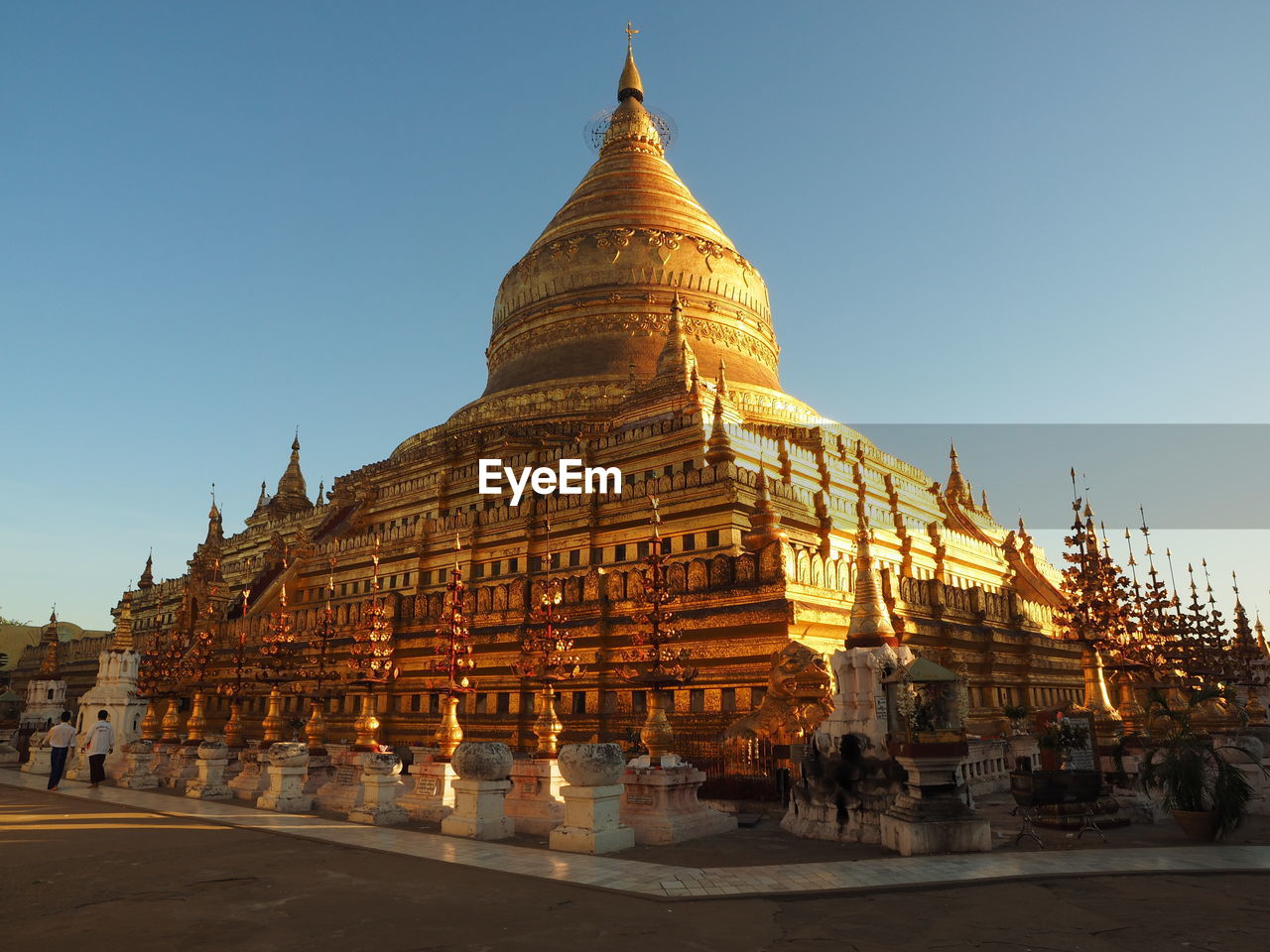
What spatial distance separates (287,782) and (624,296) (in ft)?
100.0

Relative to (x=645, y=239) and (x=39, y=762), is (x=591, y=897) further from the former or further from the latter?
(x=645, y=239)

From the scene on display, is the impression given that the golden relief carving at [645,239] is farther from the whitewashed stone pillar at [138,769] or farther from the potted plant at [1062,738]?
the potted plant at [1062,738]

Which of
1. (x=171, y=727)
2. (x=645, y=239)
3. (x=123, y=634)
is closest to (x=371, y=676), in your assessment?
(x=171, y=727)

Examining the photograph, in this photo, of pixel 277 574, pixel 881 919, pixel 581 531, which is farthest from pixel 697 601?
pixel 277 574

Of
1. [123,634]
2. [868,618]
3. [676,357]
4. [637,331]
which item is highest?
[637,331]

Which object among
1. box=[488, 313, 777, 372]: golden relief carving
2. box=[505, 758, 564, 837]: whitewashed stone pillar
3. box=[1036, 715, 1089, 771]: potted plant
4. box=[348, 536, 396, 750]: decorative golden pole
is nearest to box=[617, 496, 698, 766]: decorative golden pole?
box=[505, 758, 564, 837]: whitewashed stone pillar

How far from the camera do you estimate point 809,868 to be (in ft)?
34.5

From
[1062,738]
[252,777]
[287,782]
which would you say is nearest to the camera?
[1062,738]

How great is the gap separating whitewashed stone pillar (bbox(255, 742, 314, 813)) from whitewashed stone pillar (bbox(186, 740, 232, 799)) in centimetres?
284

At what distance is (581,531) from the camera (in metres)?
28.0

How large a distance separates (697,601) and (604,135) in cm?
4184

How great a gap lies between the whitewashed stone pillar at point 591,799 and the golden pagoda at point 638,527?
17.4ft

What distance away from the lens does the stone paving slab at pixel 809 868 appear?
946cm

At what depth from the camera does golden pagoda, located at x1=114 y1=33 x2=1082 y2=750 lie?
22.0 metres
